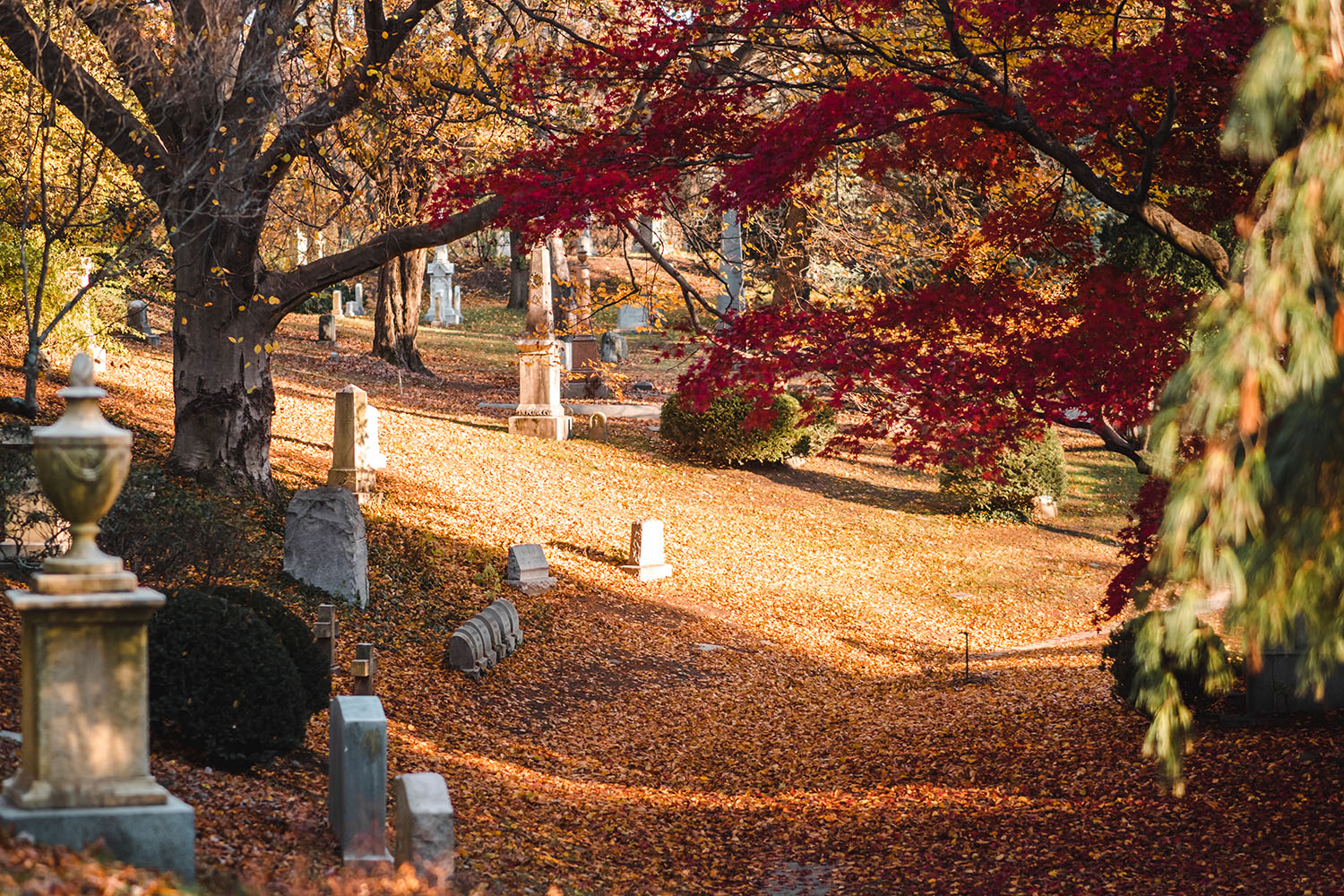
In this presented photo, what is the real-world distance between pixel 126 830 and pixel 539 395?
729 inches

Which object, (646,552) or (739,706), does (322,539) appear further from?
(646,552)

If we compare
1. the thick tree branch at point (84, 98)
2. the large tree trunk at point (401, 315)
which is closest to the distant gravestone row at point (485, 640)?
the thick tree branch at point (84, 98)

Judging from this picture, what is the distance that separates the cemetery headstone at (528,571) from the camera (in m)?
14.3

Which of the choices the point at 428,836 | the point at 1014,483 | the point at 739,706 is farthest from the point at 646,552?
the point at 428,836

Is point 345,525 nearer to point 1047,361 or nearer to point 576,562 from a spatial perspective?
point 576,562

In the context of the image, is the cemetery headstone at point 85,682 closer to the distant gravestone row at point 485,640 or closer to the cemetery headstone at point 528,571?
the distant gravestone row at point 485,640

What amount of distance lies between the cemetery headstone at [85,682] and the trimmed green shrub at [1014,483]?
18.5m

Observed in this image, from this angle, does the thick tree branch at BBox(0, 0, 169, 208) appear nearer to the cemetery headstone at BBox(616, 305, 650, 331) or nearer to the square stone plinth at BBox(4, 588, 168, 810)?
the square stone plinth at BBox(4, 588, 168, 810)

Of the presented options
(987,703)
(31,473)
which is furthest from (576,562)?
(31,473)

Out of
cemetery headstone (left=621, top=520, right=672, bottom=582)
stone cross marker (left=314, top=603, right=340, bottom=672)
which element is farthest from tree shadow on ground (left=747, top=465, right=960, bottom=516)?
stone cross marker (left=314, top=603, right=340, bottom=672)

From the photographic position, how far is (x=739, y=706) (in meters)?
12.1

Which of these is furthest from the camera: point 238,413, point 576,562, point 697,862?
point 576,562

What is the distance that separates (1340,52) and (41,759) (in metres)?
4.93

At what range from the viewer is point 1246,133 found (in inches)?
149
